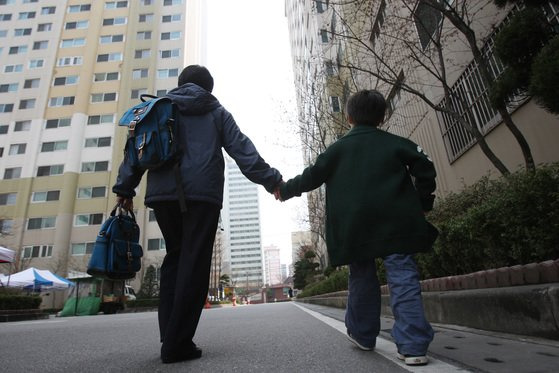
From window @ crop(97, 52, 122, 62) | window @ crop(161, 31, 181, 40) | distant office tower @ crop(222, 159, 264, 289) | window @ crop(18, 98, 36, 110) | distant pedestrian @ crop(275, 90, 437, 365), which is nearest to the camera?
distant pedestrian @ crop(275, 90, 437, 365)

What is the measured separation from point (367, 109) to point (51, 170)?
143 ft

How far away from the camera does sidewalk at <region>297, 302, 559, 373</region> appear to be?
1.47 m

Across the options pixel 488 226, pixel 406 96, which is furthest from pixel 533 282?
pixel 406 96

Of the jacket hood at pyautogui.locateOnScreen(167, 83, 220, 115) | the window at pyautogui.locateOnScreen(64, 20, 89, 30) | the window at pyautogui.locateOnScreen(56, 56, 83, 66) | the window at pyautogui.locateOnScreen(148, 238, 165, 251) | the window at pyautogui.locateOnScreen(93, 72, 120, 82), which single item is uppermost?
the window at pyautogui.locateOnScreen(64, 20, 89, 30)

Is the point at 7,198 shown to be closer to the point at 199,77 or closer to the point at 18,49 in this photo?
the point at 18,49

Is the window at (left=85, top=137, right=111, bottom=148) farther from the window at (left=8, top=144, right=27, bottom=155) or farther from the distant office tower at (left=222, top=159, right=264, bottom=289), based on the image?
the distant office tower at (left=222, top=159, right=264, bottom=289)

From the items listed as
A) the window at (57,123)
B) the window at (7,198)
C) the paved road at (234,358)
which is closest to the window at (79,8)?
the window at (57,123)

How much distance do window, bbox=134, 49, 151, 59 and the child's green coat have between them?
1889 inches

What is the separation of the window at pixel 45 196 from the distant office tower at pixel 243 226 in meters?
104

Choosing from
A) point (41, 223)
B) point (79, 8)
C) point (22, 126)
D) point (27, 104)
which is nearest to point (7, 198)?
point (41, 223)

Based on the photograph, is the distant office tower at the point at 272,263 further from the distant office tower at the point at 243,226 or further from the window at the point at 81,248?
the window at the point at 81,248

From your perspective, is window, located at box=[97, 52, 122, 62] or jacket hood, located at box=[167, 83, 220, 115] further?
window, located at box=[97, 52, 122, 62]

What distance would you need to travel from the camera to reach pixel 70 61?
44.1m

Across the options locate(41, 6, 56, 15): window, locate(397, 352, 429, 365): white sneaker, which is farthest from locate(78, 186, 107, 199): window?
locate(397, 352, 429, 365): white sneaker
